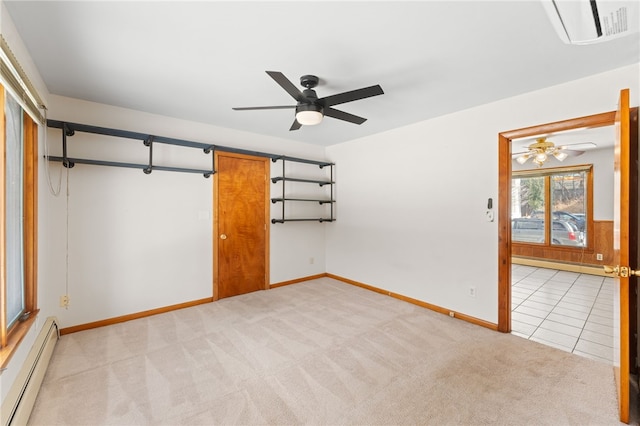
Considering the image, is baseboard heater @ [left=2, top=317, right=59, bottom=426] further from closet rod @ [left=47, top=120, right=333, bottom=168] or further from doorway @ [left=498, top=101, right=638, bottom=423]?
doorway @ [left=498, top=101, right=638, bottom=423]

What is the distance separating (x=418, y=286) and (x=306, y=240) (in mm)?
2028

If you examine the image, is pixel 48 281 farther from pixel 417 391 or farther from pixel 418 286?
pixel 418 286

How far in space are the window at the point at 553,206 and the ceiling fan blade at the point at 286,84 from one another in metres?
5.69

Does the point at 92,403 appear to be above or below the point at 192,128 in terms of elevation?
below

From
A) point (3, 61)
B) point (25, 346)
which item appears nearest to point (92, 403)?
point (25, 346)

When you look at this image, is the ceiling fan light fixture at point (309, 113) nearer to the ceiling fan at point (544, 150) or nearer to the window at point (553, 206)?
the ceiling fan at point (544, 150)

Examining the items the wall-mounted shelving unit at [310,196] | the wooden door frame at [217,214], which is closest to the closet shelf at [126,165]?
the wooden door frame at [217,214]

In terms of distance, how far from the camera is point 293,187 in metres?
4.60

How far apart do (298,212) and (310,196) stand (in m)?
0.38

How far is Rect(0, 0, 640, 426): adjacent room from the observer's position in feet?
5.55

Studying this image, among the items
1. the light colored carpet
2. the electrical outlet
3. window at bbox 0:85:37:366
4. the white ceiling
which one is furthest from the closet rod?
the electrical outlet

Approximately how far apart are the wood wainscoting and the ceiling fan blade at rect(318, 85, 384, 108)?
6316mm

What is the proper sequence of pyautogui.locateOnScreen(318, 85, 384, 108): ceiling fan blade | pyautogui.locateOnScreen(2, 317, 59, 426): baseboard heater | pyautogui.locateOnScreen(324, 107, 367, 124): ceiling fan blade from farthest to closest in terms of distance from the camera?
pyautogui.locateOnScreen(324, 107, 367, 124): ceiling fan blade < pyautogui.locateOnScreen(318, 85, 384, 108): ceiling fan blade < pyautogui.locateOnScreen(2, 317, 59, 426): baseboard heater

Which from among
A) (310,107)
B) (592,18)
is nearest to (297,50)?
(310,107)
